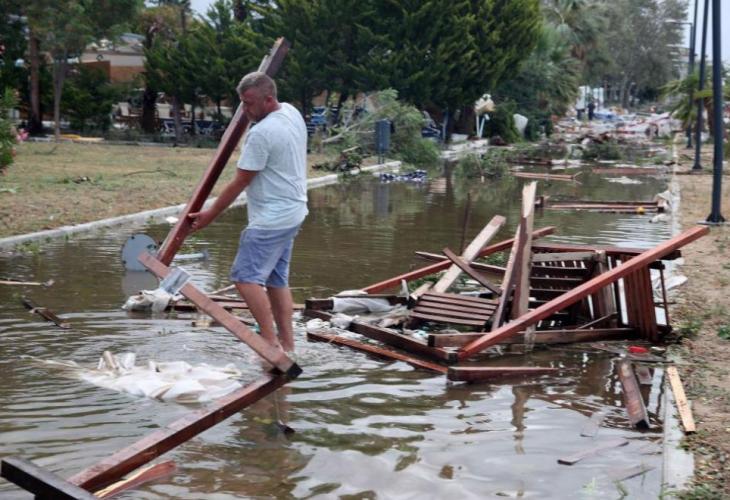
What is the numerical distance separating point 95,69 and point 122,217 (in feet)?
93.0

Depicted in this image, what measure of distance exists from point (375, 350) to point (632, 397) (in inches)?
78.2

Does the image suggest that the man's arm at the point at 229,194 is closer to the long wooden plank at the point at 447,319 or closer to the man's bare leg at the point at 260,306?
the man's bare leg at the point at 260,306

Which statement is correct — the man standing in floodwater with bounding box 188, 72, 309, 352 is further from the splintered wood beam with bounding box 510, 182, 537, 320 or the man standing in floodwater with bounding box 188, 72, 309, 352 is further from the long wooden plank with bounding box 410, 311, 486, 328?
the splintered wood beam with bounding box 510, 182, 537, 320

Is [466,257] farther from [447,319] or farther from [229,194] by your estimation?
[229,194]

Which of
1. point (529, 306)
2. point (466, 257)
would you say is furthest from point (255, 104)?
point (466, 257)

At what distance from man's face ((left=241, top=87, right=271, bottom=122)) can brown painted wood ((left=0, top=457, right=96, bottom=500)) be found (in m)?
2.98

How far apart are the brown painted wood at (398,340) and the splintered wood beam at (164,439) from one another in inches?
85.6

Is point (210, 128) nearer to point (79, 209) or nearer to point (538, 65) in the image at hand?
point (538, 65)

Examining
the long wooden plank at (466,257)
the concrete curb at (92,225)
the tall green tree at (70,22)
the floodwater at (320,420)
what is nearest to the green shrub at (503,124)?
the tall green tree at (70,22)

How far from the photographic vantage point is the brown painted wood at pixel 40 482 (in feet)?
13.8

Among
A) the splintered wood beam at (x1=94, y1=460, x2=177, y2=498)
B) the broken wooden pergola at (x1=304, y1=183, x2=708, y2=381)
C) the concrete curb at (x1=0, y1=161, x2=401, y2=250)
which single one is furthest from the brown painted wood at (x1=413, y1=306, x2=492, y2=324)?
the concrete curb at (x1=0, y1=161, x2=401, y2=250)

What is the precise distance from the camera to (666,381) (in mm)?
7121

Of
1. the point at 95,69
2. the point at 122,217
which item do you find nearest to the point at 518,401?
the point at 122,217

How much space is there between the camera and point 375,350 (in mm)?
7734
